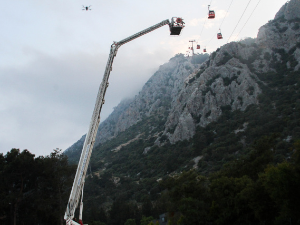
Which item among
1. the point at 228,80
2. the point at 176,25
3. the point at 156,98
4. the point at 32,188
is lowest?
the point at 32,188

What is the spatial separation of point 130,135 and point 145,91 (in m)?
42.2

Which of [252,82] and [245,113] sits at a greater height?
[252,82]

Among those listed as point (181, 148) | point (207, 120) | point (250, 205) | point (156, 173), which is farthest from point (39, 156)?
point (207, 120)

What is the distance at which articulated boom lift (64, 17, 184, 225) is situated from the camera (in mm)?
8930

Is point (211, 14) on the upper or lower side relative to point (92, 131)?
upper

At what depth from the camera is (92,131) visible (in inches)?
394

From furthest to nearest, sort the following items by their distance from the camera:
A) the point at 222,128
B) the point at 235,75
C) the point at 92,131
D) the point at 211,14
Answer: the point at 235,75 → the point at 222,128 → the point at 211,14 → the point at 92,131

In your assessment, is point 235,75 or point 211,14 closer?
point 211,14

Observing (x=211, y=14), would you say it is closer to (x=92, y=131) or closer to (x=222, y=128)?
(x=92, y=131)

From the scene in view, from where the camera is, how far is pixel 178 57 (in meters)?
183

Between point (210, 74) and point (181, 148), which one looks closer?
point (181, 148)

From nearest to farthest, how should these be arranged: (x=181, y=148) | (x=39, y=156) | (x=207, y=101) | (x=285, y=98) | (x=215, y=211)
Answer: (x=215, y=211) < (x=39, y=156) < (x=285, y=98) < (x=181, y=148) < (x=207, y=101)

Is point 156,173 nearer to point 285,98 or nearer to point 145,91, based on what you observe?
point 285,98

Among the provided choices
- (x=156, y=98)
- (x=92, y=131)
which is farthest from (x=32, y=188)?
(x=156, y=98)
